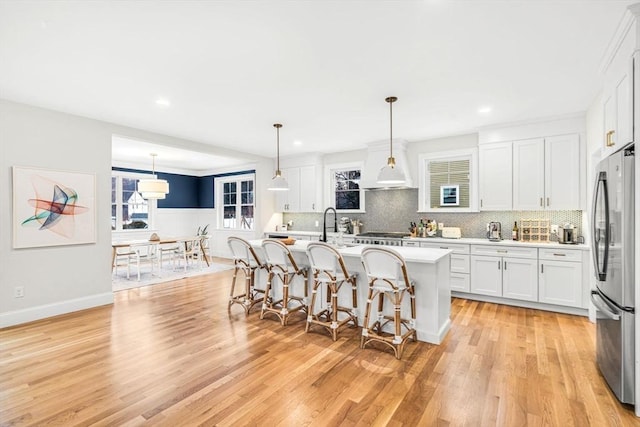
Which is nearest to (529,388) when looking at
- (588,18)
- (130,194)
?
(588,18)

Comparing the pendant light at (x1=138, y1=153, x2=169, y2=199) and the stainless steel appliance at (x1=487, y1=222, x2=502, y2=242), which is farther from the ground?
the pendant light at (x1=138, y1=153, x2=169, y2=199)

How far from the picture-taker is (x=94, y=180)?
4387mm

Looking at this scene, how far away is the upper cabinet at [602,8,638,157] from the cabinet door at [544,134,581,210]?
166 centimetres

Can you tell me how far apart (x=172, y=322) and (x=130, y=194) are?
19.9 ft

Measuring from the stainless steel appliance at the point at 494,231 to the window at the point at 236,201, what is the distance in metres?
5.79

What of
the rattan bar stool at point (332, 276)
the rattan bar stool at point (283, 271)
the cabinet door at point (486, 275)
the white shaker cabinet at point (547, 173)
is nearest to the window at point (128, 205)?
the rattan bar stool at point (283, 271)

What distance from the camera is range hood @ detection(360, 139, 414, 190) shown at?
220 inches

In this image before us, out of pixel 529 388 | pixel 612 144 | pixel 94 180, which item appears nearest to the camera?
pixel 529 388

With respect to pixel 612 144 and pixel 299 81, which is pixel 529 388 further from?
pixel 299 81

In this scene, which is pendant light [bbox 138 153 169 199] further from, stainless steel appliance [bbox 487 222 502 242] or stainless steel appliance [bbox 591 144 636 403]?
stainless steel appliance [bbox 591 144 636 403]

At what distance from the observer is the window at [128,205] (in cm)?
818

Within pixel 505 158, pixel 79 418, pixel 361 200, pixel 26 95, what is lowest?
pixel 79 418

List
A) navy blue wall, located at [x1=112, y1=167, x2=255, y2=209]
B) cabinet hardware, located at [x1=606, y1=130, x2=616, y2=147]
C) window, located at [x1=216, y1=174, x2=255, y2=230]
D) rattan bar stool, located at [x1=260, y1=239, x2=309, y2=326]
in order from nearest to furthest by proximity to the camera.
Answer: cabinet hardware, located at [x1=606, y1=130, x2=616, y2=147]
rattan bar stool, located at [x1=260, y1=239, x2=309, y2=326]
window, located at [x1=216, y1=174, x2=255, y2=230]
navy blue wall, located at [x1=112, y1=167, x2=255, y2=209]

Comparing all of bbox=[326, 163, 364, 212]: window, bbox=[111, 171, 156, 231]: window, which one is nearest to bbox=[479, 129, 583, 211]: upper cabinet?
bbox=[326, 163, 364, 212]: window
